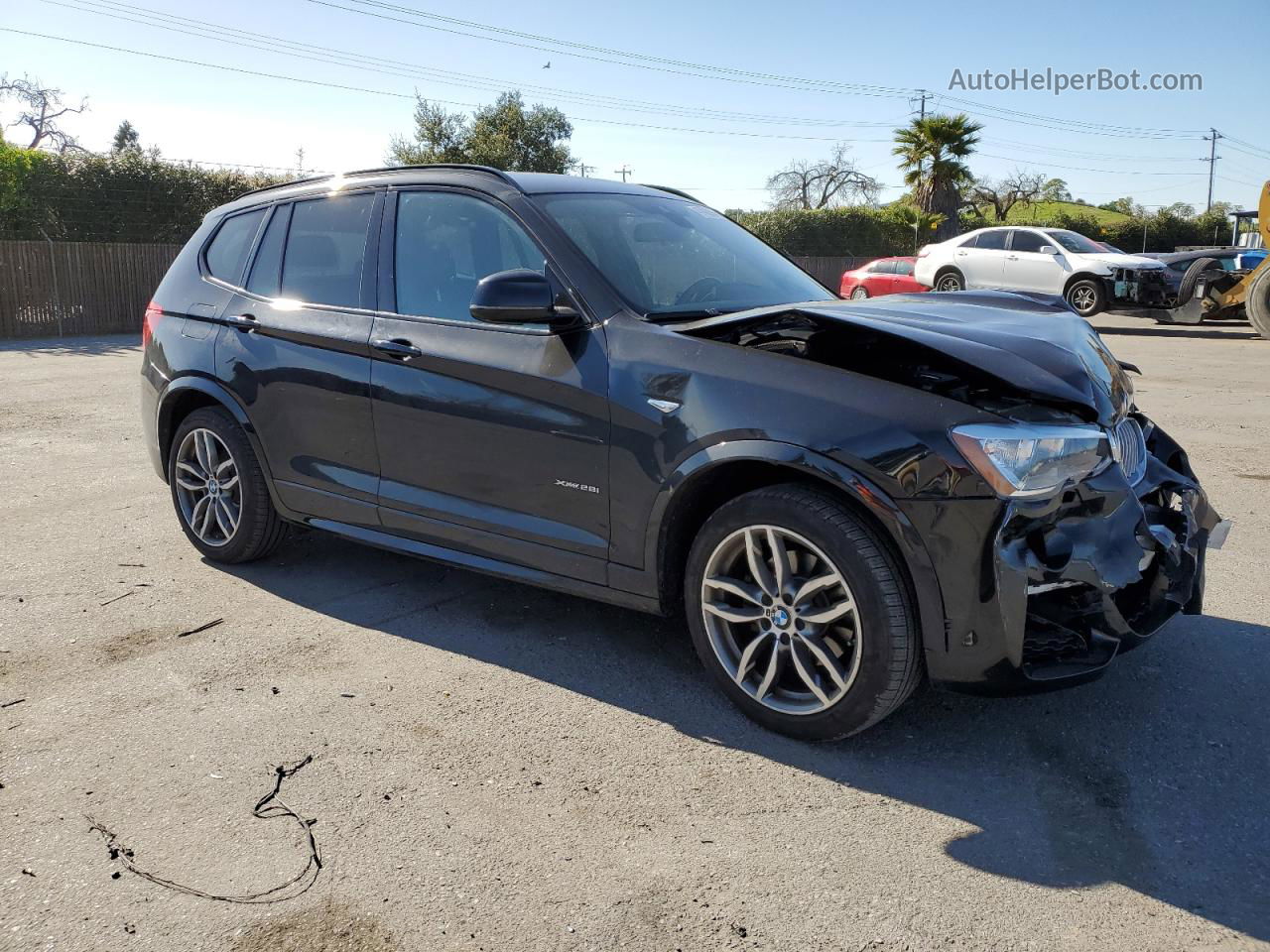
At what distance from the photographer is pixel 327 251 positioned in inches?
184

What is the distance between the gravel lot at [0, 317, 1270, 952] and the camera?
2512 mm

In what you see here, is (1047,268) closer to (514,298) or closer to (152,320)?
(152,320)

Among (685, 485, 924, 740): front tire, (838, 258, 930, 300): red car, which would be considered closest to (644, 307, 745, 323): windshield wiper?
(685, 485, 924, 740): front tire

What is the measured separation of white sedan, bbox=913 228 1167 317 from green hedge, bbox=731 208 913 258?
45.1 ft

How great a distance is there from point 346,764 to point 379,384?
161 centimetres

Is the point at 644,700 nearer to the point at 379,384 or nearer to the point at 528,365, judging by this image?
the point at 528,365

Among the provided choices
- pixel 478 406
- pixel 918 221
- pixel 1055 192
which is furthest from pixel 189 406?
pixel 1055 192

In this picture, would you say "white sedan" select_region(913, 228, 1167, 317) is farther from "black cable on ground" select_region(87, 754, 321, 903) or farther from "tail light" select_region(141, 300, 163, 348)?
"black cable on ground" select_region(87, 754, 321, 903)

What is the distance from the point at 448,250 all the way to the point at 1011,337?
2175 mm

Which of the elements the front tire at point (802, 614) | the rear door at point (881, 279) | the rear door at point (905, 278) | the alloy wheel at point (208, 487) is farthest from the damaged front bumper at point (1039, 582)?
the rear door at point (881, 279)

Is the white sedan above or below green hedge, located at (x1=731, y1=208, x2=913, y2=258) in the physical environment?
below

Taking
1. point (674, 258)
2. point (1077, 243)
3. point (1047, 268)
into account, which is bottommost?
point (674, 258)

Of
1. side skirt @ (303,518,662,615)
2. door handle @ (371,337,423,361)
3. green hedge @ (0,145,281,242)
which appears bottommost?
side skirt @ (303,518,662,615)

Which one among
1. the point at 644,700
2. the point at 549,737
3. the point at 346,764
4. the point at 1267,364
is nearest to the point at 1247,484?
the point at 644,700
